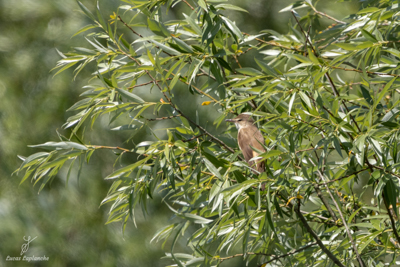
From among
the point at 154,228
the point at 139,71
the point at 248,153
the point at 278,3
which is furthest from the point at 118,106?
the point at 278,3

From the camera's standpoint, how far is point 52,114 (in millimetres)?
3934

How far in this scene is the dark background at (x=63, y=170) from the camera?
143 inches

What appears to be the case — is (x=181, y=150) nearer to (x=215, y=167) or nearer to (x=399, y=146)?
(x=215, y=167)

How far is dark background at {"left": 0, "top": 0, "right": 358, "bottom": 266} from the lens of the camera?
11.9 feet

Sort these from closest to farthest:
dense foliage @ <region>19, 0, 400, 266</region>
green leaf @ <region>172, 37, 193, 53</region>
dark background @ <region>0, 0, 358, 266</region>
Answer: dense foliage @ <region>19, 0, 400, 266</region>, green leaf @ <region>172, 37, 193, 53</region>, dark background @ <region>0, 0, 358, 266</region>

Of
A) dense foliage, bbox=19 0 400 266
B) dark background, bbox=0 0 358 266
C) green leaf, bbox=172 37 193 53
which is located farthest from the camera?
dark background, bbox=0 0 358 266

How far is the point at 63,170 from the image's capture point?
3896mm

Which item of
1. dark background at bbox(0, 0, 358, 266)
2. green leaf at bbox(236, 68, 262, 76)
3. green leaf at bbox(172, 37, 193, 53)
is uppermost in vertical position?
green leaf at bbox(172, 37, 193, 53)

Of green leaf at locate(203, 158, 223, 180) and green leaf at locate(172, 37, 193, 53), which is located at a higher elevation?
green leaf at locate(172, 37, 193, 53)

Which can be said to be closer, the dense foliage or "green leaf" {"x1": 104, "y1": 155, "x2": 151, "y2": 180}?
the dense foliage

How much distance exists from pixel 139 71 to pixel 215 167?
1.78 feet

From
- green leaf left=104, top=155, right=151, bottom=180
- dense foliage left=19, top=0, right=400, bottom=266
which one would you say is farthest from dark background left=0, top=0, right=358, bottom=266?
green leaf left=104, top=155, right=151, bottom=180

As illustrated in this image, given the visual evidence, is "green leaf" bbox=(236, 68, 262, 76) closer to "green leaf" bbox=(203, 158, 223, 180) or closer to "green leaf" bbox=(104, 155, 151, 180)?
"green leaf" bbox=(203, 158, 223, 180)

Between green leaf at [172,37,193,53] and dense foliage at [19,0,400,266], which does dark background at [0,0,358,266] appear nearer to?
dense foliage at [19,0,400,266]
